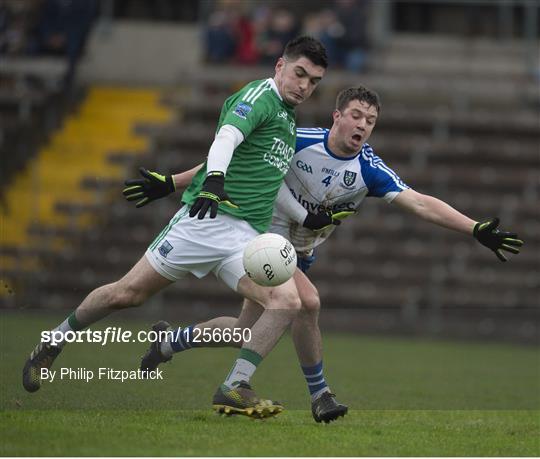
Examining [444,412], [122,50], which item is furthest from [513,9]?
[444,412]

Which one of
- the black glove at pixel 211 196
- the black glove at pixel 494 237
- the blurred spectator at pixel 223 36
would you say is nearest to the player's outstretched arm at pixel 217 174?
the black glove at pixel 211 196

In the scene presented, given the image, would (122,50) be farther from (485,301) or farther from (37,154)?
(485,301)

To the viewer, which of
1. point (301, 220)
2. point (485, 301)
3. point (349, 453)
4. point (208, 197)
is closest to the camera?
point (349, 453)

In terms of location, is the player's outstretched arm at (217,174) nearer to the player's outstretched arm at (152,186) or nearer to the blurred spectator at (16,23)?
the player's outstretched arm at (152,186)

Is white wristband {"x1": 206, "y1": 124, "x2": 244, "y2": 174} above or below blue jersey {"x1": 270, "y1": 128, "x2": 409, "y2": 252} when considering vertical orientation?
above

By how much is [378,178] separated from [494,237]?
796 millimetres

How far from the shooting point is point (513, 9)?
20.3 m

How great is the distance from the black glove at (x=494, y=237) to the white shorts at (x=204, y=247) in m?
1.34

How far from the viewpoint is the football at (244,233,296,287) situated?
7.32m

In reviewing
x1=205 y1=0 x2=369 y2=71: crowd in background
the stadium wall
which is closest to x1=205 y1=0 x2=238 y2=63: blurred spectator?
x1=205 y1=0 x2=369 y2=71: crowd in background

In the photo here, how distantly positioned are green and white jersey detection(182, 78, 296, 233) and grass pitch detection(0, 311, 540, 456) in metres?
1.23

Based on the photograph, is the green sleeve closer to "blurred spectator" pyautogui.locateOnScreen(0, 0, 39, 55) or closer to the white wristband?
the white wristband

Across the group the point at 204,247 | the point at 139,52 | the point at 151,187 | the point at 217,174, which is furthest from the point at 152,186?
the point at 139,52

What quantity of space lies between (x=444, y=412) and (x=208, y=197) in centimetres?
270
